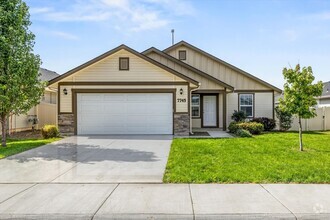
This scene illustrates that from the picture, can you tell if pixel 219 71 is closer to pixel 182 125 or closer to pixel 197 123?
pixel 197 123

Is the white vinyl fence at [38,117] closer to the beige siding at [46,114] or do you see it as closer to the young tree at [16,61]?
the beige siding at [46,114]

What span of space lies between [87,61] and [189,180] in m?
11.4

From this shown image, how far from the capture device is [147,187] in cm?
617

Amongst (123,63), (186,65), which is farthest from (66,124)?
(186,65)

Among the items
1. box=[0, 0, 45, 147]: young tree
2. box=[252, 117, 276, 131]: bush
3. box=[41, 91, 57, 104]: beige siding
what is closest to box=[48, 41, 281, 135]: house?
box=[0, 0, 45, 147]: young tree

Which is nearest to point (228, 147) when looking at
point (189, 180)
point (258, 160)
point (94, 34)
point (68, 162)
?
point (258, 160)

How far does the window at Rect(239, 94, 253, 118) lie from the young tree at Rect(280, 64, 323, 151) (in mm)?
9521

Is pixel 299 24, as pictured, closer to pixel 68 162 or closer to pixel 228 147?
pixel 228 147

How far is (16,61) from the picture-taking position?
12.4m

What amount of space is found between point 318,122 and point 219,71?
25.6 ft

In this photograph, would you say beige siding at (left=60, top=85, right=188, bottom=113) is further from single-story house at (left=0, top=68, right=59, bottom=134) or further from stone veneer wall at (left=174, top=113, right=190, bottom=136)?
single-story house at (left=0, top=68, right=59, bottom=134)

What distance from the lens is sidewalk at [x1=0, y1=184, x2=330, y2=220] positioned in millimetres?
4691

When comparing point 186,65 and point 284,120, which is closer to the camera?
point 186,65

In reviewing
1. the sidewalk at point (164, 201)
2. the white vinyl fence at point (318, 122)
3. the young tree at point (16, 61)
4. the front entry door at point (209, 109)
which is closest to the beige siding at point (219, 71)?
the front entry door at point (209, 109)
